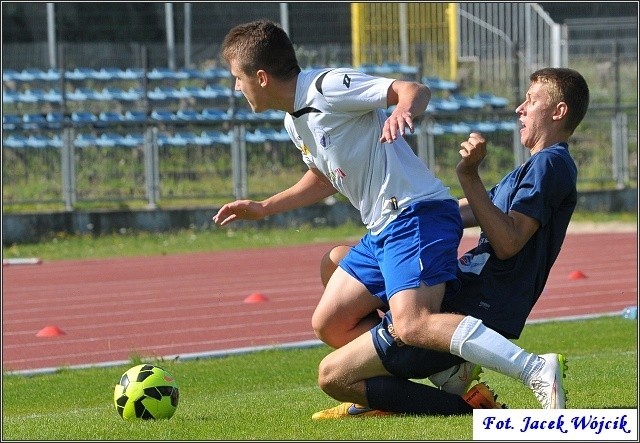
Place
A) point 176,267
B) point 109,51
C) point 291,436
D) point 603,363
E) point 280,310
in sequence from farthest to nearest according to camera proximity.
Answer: point 109,51, point 176,267, point 280,310, point 603,363, point 291,436

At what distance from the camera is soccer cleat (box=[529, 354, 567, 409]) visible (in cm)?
563

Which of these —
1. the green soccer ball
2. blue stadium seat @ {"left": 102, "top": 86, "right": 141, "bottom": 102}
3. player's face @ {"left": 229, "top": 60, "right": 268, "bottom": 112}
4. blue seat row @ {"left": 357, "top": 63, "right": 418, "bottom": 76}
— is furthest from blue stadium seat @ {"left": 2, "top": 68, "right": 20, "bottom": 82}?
player's face @ {"left": 229, "top": 60, "right": 268, "bottom": 112}

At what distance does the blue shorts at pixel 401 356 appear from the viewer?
243 inches

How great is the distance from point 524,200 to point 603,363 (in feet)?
9.75

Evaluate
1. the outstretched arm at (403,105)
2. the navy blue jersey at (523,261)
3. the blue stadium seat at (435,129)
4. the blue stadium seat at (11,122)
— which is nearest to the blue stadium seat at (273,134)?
the blue stadium seat at (435,129)

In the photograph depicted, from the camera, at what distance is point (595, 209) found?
24422mm

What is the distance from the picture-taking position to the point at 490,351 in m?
5.79

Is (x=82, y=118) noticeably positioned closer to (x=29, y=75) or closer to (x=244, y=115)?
(x=29, y=75)

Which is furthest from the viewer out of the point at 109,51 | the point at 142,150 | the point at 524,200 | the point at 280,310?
the point at 109,51

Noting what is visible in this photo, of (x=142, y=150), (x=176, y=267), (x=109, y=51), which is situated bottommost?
(x=176, y=267)

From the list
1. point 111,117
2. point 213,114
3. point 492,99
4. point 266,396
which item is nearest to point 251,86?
point 266,396

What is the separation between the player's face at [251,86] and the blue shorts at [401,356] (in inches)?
50.0

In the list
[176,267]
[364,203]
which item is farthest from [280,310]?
[364,203]

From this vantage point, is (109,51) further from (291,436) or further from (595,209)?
(291,436)
